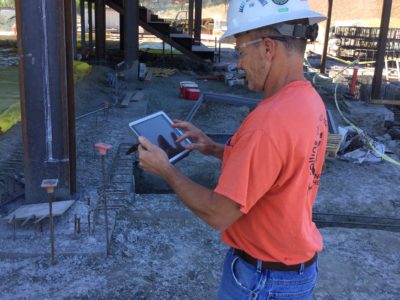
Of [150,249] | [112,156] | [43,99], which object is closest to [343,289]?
[150,249]

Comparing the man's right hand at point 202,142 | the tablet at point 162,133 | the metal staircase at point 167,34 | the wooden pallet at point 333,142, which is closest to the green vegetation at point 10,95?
the metal staircase at point 167,34

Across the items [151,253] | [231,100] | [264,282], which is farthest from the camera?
[231,100]

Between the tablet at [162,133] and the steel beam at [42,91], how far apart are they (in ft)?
7.41

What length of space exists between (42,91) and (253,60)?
3.03 metres

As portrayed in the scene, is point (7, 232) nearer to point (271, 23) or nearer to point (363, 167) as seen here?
point (271, 23)

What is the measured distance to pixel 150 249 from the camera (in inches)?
166

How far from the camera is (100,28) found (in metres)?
16.8

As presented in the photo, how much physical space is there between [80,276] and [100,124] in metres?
4.99

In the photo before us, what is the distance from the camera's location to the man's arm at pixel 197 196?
1.63 m

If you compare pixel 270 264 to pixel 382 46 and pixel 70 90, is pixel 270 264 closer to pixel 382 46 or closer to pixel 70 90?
pixel 70 90

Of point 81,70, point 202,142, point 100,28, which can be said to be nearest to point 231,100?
point 81,70

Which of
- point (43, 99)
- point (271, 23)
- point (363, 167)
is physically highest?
point (271, 23)

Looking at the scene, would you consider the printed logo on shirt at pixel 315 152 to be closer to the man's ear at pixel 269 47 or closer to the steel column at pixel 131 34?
the man's ear at pixel 269 47

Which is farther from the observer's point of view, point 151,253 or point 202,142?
point 151,253
